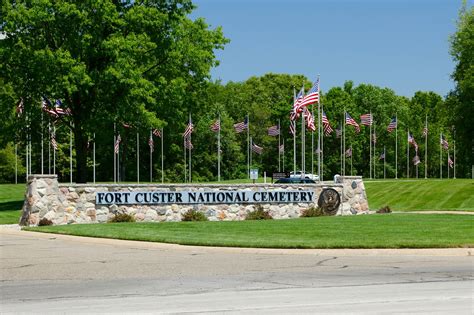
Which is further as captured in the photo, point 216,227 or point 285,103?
point 285,103

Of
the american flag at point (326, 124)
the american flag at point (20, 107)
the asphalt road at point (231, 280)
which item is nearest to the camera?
the asphalt road at point (231, 280)

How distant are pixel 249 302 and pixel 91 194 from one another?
64.0ft

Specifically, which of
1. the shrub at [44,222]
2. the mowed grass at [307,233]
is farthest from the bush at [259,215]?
the shrub at [44,222]

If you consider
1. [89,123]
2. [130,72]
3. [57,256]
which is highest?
[130,72]

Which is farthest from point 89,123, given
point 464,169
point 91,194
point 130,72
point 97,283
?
point 464,169

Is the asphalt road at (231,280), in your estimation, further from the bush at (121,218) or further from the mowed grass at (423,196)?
the mowed grass at (423,196)

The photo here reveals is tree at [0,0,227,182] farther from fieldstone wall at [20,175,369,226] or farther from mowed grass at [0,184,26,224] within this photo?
fieldstone wall at [20,175,369,226]

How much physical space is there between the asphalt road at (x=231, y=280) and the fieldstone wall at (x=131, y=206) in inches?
364

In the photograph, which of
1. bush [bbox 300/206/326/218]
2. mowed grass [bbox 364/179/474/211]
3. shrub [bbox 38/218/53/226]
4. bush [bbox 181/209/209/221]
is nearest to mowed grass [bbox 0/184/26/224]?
shrub [bbox 38/218/53/226]

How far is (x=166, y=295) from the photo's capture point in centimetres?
1091

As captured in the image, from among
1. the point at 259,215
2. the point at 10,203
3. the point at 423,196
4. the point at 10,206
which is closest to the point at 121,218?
the point at 259,215

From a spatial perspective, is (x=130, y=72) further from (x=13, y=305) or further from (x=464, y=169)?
(x=464, y=169)

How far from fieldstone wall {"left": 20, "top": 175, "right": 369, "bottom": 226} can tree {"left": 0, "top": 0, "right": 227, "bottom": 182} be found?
8.79m

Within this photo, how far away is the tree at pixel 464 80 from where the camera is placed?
68625 millimetres
